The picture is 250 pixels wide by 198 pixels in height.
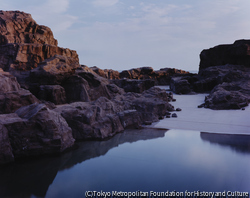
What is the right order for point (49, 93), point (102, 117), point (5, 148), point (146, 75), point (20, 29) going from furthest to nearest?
1. point (146, 75)
2. point (20, 29)
3. point (49, 93)
4. point (102, 117)
5. point (5, 148)

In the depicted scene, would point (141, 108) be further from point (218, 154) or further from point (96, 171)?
point (96, 171)

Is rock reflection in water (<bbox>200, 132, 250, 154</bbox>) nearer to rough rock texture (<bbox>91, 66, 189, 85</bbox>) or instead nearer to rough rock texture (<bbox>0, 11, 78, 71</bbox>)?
rough rock texture (<bbox>0, 11, 78, 71</bbox>)

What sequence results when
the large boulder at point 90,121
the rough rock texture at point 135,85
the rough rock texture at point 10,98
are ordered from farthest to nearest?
the rough rock texture at point 135,85
the large boulder at point 90,121
the rough rock texture at point 10,98

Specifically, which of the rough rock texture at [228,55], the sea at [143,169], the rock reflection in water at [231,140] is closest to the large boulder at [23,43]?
the sea at [143,169]

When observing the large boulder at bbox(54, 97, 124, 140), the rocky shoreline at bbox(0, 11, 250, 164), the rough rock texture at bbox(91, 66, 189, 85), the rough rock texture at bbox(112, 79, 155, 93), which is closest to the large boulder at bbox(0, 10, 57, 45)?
the rocky shoreline at bbox(0, 11, 250, 164)

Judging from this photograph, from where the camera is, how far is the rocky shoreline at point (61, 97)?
11.7 feet

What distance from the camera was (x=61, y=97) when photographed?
22.3 feet

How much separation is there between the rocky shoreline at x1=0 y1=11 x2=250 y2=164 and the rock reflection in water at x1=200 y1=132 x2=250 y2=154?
167 cm

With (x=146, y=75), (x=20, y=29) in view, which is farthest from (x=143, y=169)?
(x=146, y=75)

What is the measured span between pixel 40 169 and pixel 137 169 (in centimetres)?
138

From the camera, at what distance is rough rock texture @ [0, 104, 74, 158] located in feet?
11.2

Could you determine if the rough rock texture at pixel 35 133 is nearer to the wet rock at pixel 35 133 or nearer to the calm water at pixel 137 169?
the wet rock at pixel 35 133

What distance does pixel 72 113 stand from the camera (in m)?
4.58

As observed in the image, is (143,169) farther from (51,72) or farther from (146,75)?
(146,75)
